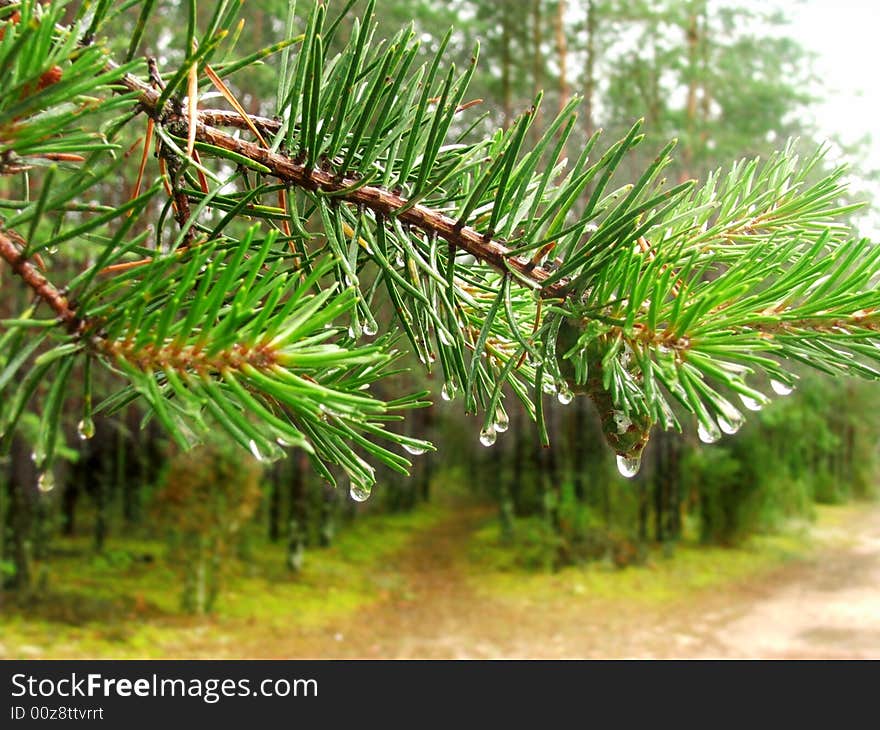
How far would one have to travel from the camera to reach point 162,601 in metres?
A: 6.38

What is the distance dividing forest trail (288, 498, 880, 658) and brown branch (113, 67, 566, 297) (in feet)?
18.3

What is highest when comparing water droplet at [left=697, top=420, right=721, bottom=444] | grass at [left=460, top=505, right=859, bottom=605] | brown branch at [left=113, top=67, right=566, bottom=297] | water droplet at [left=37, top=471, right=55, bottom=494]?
brown branch at [left=113, top=67, right=566, bottom=297]

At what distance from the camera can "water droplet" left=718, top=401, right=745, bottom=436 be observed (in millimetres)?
322

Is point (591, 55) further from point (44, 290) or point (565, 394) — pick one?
point (44, 290)

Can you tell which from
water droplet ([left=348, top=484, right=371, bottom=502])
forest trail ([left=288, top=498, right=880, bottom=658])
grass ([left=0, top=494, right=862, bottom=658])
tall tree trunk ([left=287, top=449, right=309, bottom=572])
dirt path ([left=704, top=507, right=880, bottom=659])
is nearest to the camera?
water droplet ([left=348, top=484, right=371, bottom=502])

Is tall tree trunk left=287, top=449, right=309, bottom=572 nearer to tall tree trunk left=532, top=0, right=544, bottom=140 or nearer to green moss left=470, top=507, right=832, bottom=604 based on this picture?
green moss left=470, top=507, right=832, bottom=604

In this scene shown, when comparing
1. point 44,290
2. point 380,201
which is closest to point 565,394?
point 380,201

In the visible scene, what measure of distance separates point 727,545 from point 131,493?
747cm

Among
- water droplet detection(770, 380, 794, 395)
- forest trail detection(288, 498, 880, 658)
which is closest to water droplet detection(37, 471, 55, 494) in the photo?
water droplet detection(770, 380, 794, 395)

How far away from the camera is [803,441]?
347 inches

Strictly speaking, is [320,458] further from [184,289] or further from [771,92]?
[771,92]

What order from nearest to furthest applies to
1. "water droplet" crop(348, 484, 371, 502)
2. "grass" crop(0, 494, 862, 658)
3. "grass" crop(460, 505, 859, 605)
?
"water droplet" crop(348, 484, 371, 502) < "grass" crop(0, 494, 862, 658) < "grass" crop(460, 505, 859, 605)

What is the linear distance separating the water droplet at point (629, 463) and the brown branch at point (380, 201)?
0.10 metres
